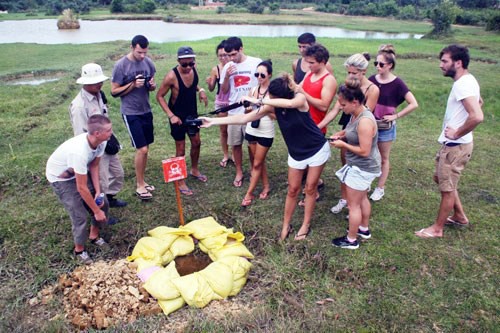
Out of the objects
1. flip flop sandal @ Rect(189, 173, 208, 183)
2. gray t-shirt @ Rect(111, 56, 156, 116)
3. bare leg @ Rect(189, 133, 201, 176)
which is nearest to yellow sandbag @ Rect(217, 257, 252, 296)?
flip flop sandal @ Rect(189, 173, 208, 183)

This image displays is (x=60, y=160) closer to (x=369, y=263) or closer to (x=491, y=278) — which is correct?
(x=369, y=263)

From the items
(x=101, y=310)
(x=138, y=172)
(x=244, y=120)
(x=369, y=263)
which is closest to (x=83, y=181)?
(x=101, y=310)

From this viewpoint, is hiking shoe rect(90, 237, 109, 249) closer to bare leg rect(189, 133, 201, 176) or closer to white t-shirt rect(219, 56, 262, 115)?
bare leg rect(189, 133, 201, 176)

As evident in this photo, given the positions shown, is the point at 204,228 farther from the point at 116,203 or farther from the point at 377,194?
the point at 377,194

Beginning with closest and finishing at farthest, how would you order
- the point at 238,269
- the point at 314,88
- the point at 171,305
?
the point at 171,305, the point at 238,269, the point at 314,88

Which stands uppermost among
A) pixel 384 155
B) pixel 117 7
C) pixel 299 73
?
pixel 299 73

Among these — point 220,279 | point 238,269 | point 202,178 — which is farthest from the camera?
point 202,178

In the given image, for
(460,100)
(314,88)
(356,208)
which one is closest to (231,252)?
(356,208)

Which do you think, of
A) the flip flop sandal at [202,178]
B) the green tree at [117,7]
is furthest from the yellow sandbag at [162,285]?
the green tree at [117,7]

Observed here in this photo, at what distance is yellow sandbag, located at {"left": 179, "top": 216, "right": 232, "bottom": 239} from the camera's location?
12.8 ft

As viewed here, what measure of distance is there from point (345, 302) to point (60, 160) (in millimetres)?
2782

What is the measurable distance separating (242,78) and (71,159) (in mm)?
2413

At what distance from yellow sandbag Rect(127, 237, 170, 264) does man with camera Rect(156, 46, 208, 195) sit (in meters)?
1.23

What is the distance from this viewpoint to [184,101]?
15.5 ft
